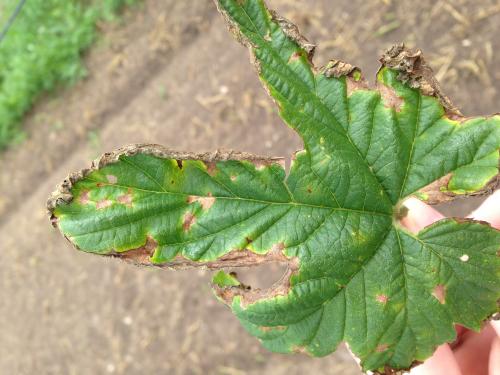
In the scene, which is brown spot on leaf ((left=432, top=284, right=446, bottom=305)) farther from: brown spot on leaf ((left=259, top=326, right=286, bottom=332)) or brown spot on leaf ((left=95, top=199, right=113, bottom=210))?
brown spot on leaf ((left=95, top=199, right=113, bottom=210))

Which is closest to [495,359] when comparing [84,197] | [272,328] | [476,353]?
[476,353]

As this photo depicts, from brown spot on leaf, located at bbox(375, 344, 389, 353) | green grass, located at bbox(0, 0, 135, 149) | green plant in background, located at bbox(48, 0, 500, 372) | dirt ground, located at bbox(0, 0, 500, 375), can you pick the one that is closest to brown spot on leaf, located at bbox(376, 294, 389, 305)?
A: green plant in background, located at bbox(48, 0, 500, 372)

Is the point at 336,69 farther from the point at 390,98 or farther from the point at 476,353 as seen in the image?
the point at 476,353

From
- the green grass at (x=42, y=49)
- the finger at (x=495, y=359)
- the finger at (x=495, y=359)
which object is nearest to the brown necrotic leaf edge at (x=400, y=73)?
the finger at (x=495, y=359)

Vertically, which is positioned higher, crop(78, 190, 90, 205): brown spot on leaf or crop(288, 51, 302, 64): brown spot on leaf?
crop(288, 51, 302, 64): brown spot on leaf

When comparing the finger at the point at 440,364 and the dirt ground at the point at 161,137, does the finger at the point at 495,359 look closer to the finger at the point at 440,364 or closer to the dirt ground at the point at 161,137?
the finger at the point at 440,364

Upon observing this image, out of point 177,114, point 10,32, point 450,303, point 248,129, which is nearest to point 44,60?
point 10,32
